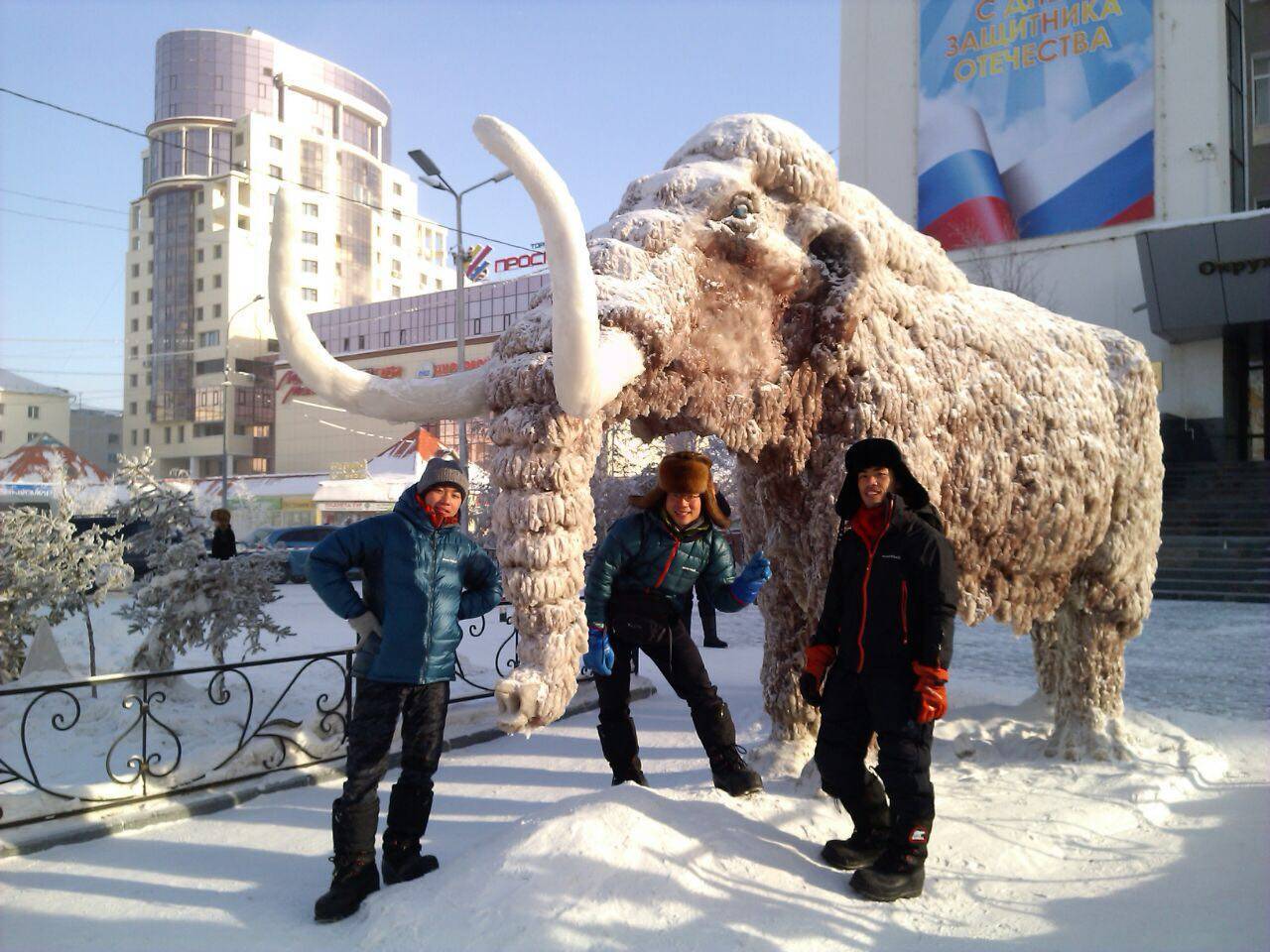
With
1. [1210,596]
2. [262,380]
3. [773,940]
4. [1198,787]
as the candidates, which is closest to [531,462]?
[773,940]

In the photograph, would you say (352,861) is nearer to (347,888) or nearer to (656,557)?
(347,888)

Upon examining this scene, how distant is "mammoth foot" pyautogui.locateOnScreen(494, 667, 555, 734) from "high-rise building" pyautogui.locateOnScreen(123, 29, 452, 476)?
4213cm

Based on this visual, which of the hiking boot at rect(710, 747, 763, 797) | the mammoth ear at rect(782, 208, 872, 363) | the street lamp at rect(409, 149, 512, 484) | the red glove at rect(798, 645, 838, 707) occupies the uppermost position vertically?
the street lamp at rect(409, 149, 512, 484)

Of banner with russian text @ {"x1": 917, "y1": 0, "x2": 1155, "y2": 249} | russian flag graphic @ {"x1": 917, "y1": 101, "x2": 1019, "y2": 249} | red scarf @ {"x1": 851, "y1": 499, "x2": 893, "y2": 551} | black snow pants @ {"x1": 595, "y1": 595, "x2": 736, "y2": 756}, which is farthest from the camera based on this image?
russian flag graphic @ {"x1": 917, "y1": 101, "x2": 1019, "y2": 249}

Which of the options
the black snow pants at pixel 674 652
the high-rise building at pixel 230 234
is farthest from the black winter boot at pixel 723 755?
the high-rise building at pixel 230 234

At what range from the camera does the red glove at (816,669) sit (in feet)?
9.63

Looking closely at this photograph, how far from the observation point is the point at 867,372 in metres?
3.23

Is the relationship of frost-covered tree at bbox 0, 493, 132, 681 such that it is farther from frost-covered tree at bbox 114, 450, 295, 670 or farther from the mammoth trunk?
the mammoth trunk

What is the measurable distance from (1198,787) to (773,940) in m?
2.23

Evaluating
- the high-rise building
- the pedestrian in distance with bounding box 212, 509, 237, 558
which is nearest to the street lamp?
the pedestrian in distance with bounding box 212, 509, 237, 558

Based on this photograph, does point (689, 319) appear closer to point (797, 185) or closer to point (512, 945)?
point (797, 185)

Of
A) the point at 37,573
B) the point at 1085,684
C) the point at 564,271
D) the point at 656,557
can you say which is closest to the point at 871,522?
the point at 656,557

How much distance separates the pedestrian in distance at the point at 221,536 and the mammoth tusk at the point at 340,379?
4.92 meters

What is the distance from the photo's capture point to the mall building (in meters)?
15.9
